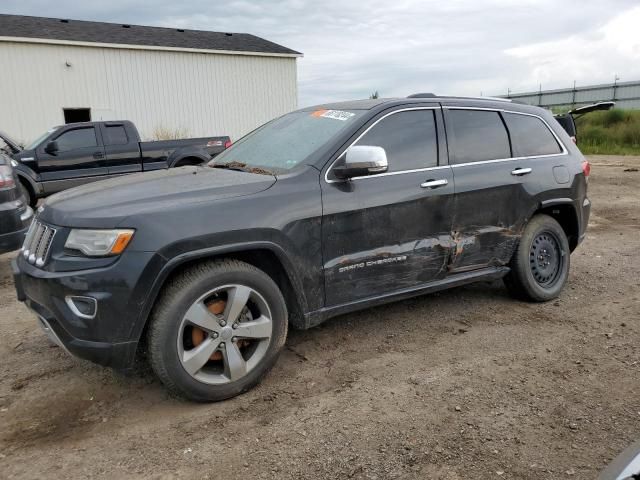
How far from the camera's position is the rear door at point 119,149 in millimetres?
11352

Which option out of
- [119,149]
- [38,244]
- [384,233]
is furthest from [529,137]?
[119,149]

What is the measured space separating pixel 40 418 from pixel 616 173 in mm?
15623

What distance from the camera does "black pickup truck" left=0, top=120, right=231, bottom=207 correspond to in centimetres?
1080

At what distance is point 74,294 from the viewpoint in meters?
2.87

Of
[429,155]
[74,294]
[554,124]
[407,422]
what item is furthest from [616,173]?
[74,294]

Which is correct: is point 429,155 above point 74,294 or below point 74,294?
above

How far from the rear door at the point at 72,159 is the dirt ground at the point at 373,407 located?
7155 millimetres

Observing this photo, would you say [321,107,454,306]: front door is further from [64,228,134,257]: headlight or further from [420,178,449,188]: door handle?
[64,228,134,257]: headlight

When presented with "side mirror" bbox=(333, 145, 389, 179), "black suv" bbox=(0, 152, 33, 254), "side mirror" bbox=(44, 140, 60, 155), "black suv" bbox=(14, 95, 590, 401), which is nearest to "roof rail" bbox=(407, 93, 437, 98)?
"black suv" bbox=(14, 95, 590, 401)

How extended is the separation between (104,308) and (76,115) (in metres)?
21.0

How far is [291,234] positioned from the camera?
3.35 meters

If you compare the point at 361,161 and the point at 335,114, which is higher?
the point at 335,114

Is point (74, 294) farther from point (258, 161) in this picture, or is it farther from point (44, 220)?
point (258, 161)

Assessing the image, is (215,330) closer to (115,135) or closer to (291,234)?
(291,234)
